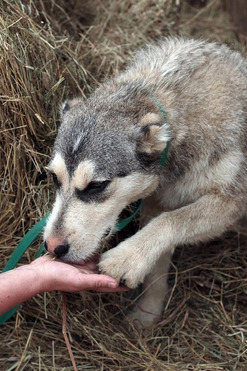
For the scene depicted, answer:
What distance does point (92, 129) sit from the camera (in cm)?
416

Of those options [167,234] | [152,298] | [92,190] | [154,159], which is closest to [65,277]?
[92,190]

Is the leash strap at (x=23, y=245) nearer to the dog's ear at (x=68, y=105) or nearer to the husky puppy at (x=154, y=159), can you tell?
the husky puppy at (x=154, y=159)

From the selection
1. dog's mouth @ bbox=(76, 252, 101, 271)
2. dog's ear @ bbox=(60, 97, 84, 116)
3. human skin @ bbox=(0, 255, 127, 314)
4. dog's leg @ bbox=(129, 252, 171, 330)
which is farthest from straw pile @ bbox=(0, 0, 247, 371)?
human skin @ bbox=(0, 255, 127, 314)

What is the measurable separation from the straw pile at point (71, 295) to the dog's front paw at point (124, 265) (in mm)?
920

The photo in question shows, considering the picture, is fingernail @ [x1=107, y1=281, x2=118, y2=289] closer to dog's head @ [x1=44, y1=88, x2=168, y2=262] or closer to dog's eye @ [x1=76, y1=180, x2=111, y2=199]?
dog's head @ [x1=44, y1=88, x2=168, y2=262]

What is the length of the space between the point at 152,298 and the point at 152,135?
6.91 ft

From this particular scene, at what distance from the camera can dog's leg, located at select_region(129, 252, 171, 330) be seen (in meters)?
5.49

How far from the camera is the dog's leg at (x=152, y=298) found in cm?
549

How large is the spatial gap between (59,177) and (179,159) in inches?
45.7

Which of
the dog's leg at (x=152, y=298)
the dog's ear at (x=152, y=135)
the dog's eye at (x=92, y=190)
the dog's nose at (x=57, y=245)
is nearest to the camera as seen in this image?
the dog's nose at (x=57, y=245)

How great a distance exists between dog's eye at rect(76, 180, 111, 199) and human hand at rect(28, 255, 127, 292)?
56 centimetres

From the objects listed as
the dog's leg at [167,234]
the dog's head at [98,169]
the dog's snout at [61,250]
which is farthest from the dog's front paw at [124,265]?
the dog's snout at [61,250]

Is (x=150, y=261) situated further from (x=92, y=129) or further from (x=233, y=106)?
(x=233, y=106)

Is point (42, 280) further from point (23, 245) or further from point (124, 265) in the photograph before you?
point (124, 265)
